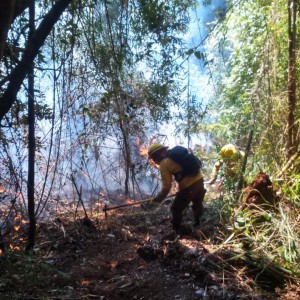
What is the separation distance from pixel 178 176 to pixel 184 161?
0.28 meters

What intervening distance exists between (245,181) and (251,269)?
211 cm

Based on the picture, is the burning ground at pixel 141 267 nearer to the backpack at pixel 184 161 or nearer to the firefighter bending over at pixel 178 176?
the firefighter bending over at pixel 178 176

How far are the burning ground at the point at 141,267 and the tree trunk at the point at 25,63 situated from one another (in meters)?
1.43

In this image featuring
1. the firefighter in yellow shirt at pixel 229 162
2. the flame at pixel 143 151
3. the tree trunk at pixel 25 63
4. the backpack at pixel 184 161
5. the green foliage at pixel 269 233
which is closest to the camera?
the tree trunk at pixel 25 63

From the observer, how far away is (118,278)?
3881mm

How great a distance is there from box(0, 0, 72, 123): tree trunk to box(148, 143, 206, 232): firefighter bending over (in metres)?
2.64

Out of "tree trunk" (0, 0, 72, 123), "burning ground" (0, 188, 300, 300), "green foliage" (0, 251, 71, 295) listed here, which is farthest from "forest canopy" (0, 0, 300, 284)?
"green foliage" (0, 251, 71, 295)

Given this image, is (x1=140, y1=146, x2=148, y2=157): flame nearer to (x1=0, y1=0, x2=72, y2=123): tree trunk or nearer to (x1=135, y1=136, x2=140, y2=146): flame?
(x1=135, y1=136, x2=140, y2=146): flame

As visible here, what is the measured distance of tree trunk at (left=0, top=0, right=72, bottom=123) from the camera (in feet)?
8.43

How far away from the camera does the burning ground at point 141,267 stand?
10.4ft

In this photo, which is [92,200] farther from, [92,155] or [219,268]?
[219,268]

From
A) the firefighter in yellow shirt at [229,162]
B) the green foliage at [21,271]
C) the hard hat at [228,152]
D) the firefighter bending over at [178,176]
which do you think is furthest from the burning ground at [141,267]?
the hard hat at [228,152]

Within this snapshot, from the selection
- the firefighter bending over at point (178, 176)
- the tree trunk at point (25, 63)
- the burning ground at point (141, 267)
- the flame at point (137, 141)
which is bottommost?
the burning ground at point (141, 267)

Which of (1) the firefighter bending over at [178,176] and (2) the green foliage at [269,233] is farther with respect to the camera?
(1) the firefighter bending over at [178,176]
